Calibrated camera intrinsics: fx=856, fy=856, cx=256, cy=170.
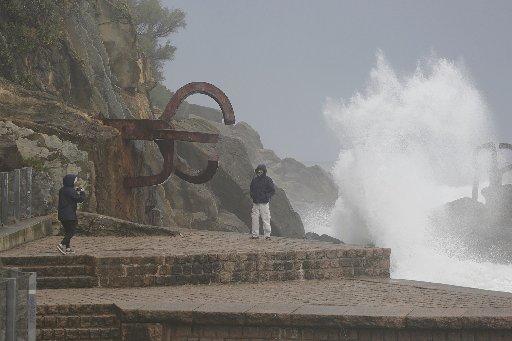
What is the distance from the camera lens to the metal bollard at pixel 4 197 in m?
13.6

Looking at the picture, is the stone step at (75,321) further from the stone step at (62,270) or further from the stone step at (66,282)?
the stone step at (62,270)

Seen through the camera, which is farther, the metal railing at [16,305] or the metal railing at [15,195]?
the metal railing at [15,195]

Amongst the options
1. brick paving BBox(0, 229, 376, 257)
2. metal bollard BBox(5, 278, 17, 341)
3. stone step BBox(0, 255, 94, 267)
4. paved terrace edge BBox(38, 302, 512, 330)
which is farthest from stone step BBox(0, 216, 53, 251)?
metal bollard BBox(5, 278, 17, 341)

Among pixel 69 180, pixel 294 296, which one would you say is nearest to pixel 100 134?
pixel 69 180

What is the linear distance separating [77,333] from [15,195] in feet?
18.5

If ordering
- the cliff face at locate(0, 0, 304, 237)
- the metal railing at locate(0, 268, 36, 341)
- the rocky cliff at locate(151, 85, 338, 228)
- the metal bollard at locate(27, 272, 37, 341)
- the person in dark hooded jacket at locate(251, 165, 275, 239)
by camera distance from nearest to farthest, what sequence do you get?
the metal railing at locate(0, 268, 36, 341) → the metal bollard at locate(27, 272, 37, 341) → the person in dark hooded jacket at locate(251, 165, 275, 239) → the cliff face at locate(0, 0, 304, 237) → the rocky cliff at locate(151, 85, 338, 228)

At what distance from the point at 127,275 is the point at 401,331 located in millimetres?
4215

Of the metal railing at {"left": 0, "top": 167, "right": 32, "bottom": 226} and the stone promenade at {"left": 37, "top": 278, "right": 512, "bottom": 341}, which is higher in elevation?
the metal railing at {"left": 0, "top": 167, "right": 32, "bottom": 226}

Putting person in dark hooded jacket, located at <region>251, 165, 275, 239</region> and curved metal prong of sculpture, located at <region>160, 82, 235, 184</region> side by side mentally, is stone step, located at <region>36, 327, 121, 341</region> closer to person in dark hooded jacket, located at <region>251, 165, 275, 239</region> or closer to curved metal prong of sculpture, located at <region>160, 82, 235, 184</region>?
person in dark hooded jacket, located at <region>251, 165, 275, 239</region>

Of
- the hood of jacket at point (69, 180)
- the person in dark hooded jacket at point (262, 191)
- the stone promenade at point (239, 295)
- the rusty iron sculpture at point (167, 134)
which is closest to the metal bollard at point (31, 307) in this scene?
the stone promenade at point (239, 295)

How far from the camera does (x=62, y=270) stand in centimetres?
1135

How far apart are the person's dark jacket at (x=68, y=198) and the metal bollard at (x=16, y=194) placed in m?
2.18

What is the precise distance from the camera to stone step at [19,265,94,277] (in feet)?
37.0

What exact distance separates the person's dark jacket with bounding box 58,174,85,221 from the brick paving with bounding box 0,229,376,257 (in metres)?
0.54
